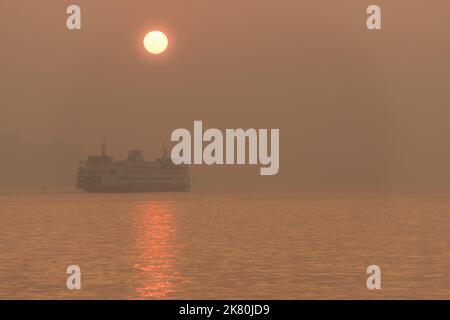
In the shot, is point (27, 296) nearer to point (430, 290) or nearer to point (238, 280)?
point (238, 280)

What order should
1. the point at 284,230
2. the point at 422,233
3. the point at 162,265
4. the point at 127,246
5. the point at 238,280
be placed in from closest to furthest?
the point at 238,280, the point at 162,265, the point at 127,246, the point at 422,233, the point at 284,230

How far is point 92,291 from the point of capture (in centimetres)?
2778

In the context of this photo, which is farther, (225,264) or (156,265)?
(225,264)

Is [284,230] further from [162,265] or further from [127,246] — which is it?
[162,265]

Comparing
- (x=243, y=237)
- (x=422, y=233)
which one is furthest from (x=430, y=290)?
(x=422, y=233)

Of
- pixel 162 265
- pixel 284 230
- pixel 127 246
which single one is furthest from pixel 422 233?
pixel 162 265

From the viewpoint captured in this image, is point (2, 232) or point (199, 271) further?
point (2, 232)

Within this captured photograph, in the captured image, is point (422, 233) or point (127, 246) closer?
point (127, 246)

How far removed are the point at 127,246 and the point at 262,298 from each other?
23.6 metres

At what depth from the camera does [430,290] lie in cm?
2803
